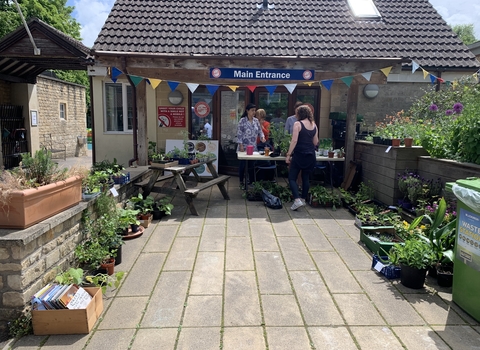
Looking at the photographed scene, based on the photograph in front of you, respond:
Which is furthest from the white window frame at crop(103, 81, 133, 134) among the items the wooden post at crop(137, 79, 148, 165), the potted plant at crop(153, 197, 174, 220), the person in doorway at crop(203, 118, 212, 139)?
the potted plant at crop(153, 197, 174, 220)

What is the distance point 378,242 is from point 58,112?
1689cm

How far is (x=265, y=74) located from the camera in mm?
6648

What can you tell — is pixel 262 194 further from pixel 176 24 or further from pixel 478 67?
pixel 478 67

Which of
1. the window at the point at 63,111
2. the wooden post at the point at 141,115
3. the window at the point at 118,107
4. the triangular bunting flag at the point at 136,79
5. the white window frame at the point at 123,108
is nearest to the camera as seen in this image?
the triangular bunting flag at the point at 136,79

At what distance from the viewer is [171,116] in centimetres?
905

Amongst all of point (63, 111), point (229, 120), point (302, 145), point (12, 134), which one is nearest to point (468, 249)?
point (302, 145)

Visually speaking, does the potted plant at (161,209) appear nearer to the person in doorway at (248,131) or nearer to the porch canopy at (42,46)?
the person in doorway at (248,131)

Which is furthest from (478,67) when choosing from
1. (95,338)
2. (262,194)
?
(95,338)

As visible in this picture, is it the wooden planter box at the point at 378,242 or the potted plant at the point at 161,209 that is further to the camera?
the potted plant at the point at 161,209

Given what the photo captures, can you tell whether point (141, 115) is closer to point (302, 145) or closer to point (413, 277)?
point (302, 145)

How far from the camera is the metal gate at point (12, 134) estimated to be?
35.1 ft

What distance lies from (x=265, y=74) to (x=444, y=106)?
4.05 m

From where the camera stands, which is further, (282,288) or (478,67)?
(478,67)

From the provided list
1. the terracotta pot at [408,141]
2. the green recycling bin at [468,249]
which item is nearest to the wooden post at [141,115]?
the terracotta pot at [408,141]
